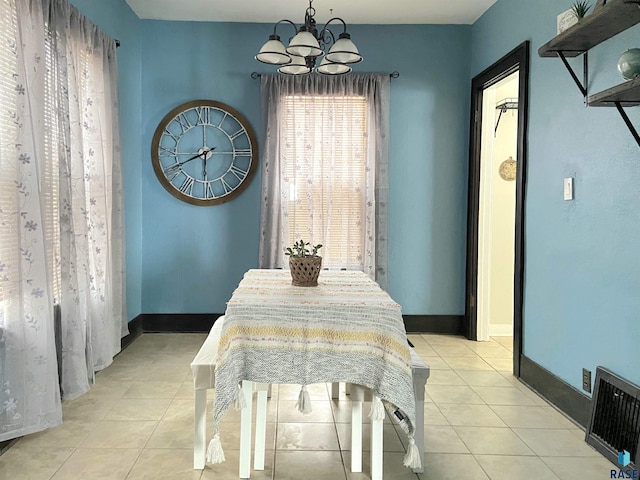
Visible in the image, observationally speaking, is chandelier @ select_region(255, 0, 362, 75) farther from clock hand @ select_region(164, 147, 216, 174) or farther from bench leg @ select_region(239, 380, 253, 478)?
clock hand @ select_region(164, 147, 216, 174)

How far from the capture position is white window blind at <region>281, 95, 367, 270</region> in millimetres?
4617

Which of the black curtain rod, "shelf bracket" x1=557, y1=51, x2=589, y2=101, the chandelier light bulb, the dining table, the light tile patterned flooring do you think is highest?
the black curtain rod

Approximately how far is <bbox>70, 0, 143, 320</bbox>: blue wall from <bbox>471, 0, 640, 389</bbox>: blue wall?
285cm

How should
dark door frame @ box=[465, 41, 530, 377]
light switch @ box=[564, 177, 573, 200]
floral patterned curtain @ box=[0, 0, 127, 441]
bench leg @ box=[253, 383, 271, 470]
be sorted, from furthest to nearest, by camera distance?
dark door frame @ box=[465, 41, 530, 377] → light switch @ box=[564, 177, 573, 200] → floral patterned curtain @ box=[0, 0, 127, 441] → bench leg @ box=[253, 383, 271, 470]

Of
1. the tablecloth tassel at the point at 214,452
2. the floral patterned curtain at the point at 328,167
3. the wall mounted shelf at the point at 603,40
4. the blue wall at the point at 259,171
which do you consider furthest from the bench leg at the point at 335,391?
the wall mounted shelf at the point at 603,40

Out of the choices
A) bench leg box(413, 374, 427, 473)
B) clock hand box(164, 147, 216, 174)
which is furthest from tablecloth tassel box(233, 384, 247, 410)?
clock hand box(164, 147, 216, 174)

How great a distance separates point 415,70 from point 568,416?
3.02 m

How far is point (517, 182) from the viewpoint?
3631mm

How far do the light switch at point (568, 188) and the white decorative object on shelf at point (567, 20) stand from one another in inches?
30.6

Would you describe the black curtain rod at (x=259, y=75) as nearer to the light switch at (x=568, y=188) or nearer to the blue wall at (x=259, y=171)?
the blue wall at (x=259, y=171)

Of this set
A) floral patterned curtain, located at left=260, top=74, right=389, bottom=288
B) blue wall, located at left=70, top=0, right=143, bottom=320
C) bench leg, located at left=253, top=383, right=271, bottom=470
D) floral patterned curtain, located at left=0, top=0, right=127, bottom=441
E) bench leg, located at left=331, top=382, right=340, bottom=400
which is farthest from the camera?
floral patterned curtain, located at left=260, top=74, right=389, bottom=288

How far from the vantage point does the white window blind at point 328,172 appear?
4617 mm

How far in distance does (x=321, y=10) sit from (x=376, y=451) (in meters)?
3.43

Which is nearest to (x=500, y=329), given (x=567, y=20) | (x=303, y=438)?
(x=303, y=438)
